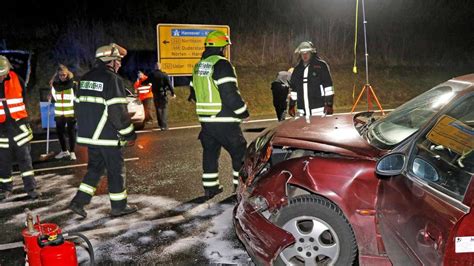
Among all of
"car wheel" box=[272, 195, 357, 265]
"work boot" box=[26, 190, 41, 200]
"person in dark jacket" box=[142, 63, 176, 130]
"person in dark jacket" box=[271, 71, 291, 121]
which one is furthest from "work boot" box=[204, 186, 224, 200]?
"person in dark jacket" box=[142, 63, 176, 130]

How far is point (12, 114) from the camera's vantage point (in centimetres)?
602

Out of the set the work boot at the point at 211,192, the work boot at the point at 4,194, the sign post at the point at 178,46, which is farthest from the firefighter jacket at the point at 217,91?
the sign post at the point at 178,46

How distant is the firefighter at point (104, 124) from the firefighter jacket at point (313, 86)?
111 inches

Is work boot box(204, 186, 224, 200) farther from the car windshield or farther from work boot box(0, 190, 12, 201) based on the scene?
work boot box(0, 190, 12, 201)

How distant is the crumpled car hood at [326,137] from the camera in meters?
3.66

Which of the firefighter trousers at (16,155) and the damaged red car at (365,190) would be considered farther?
the firefighter trousers at (16,155)

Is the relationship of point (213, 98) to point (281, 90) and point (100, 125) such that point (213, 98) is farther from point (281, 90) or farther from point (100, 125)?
point (281, 90)

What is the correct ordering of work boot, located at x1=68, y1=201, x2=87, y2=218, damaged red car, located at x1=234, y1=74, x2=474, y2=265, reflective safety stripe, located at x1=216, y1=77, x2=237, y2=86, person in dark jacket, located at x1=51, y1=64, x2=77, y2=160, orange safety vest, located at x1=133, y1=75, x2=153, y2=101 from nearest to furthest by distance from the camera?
damaged red car, located at x1=234, y1=74, x2=474, y2=265, work boot, located at x1=68, y1=201, x2=87, y2=218, reflective safety stripe, located at x1=216, y1=77, x2=237, y2=86, person in dark jacket, located at x1=51, y1=64, x2=77, y2=160, orange safety vest, located at x1=133, y1=75, x2=153, y2=101

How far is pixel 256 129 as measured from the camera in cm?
1141

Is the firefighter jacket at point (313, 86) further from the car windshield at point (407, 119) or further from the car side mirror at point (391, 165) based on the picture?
the car side mirror at point (391, 165)

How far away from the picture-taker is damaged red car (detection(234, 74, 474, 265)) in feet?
8.59

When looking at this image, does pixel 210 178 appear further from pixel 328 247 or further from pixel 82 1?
pixel 82 1

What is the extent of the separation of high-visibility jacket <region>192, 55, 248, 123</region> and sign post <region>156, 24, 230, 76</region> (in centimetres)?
868

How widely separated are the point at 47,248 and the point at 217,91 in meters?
2.91
